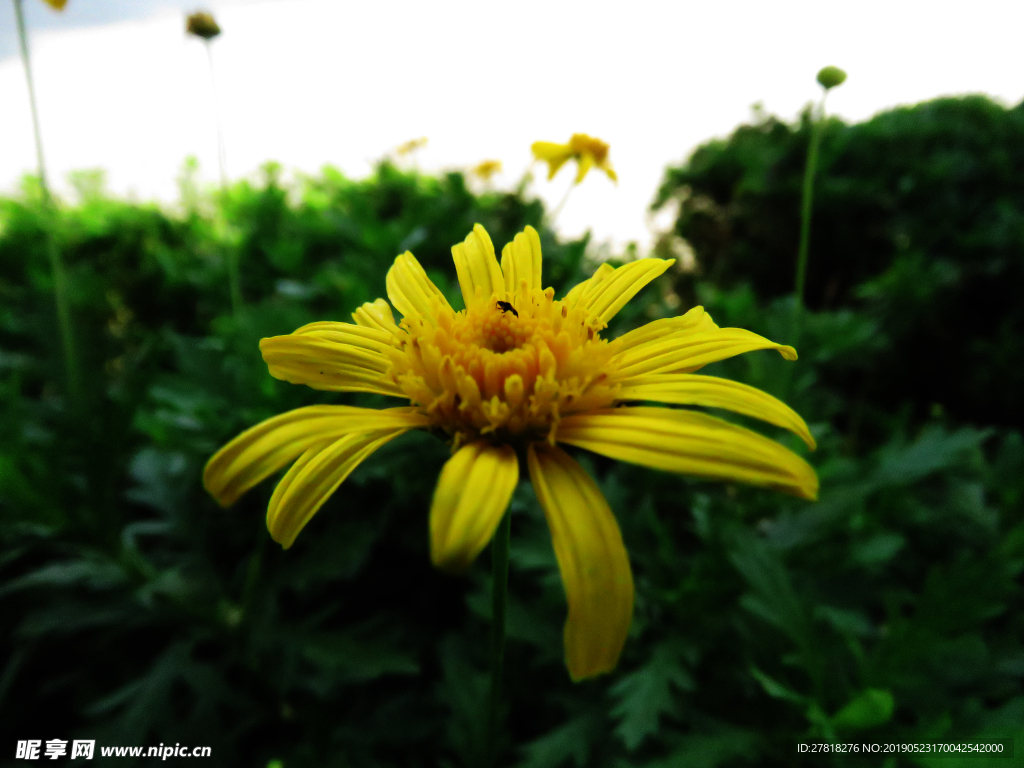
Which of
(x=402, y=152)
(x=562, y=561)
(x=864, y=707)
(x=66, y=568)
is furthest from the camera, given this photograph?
(x=402, y=152)

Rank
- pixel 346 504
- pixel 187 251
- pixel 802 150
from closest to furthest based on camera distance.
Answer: pixel 346 504
pixel 802 150
pixel 187 251

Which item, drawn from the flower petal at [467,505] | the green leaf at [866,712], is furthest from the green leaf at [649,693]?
the flower petal at [467,505]

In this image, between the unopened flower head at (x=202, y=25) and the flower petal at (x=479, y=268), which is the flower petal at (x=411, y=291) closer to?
the flower petal at (x=479, y=268)

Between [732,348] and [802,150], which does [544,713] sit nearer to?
[732,348]

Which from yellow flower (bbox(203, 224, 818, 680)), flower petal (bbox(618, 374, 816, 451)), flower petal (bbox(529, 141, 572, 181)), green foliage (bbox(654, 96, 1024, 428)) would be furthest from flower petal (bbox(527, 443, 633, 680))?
green foliage (bbox(654, 96, 1024, 428))

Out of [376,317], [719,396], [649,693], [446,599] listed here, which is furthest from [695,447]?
[446,599]

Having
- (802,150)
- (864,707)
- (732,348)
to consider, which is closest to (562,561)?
(732,348)

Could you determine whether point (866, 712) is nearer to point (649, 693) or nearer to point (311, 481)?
point (649, 693)
